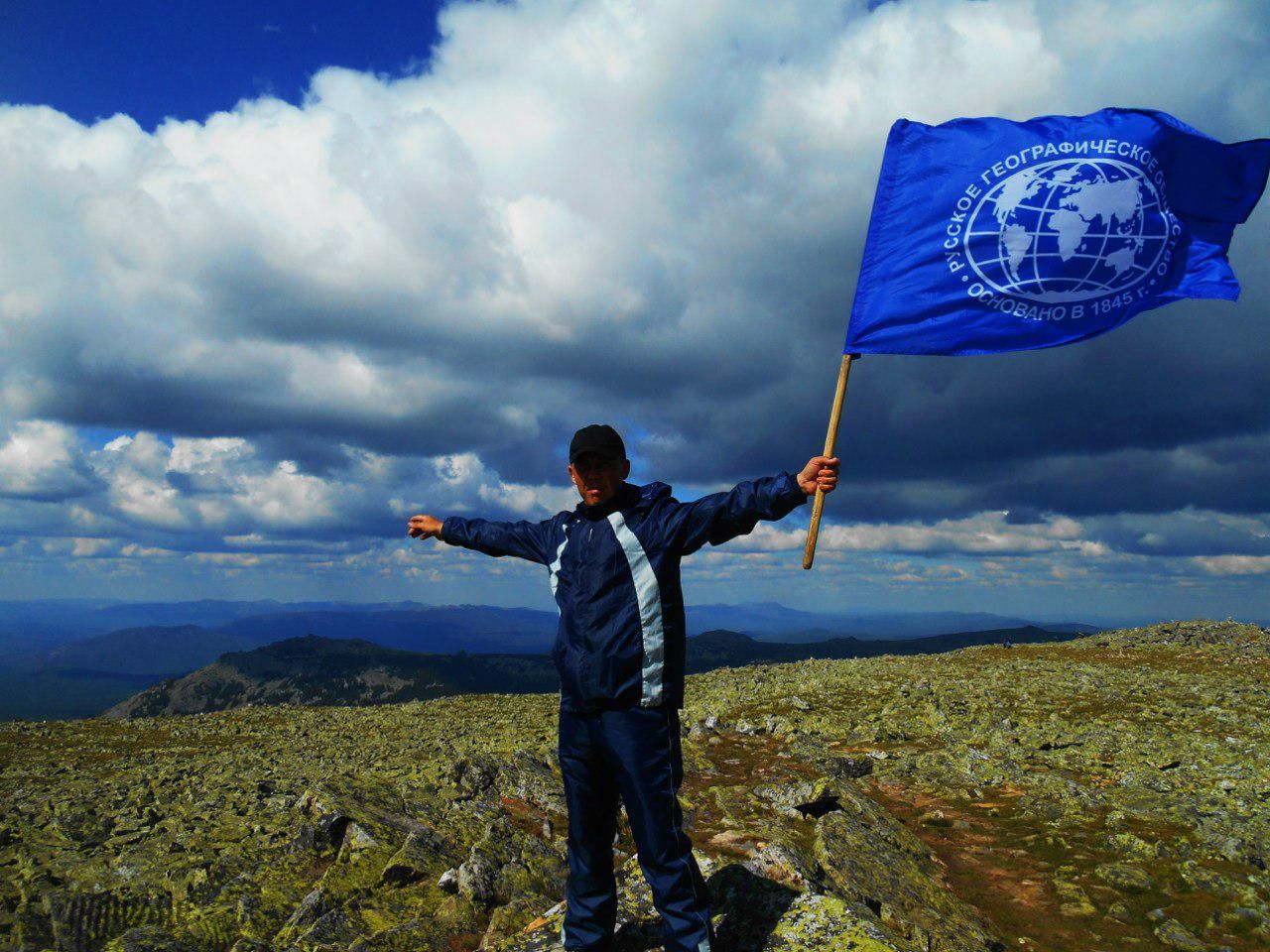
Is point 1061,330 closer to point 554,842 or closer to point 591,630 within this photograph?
point 591,630

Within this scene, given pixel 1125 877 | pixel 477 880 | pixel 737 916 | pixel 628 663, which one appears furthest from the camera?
pixel 1125 877

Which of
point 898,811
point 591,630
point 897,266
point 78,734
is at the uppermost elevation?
point 897,266

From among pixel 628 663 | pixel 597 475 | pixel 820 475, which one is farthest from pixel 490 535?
pixel 820 475

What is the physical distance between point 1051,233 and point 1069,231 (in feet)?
0.85

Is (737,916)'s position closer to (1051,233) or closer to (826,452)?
(826,452)

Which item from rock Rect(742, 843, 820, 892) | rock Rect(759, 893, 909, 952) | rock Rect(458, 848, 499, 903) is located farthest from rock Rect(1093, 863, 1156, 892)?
rock Rect(458, 848, 499, 903)

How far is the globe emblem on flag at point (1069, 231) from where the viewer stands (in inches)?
401

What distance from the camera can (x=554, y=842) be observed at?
11.5 metres

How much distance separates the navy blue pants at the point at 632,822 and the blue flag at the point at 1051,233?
661 cm

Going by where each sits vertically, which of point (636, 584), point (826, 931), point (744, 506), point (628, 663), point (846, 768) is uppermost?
point (744, 506)

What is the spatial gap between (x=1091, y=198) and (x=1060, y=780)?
1271 centimetres

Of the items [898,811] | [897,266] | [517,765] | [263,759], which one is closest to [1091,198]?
[897,266]

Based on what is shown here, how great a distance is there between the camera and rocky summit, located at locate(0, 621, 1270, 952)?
8.41m

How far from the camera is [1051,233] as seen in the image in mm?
10328
